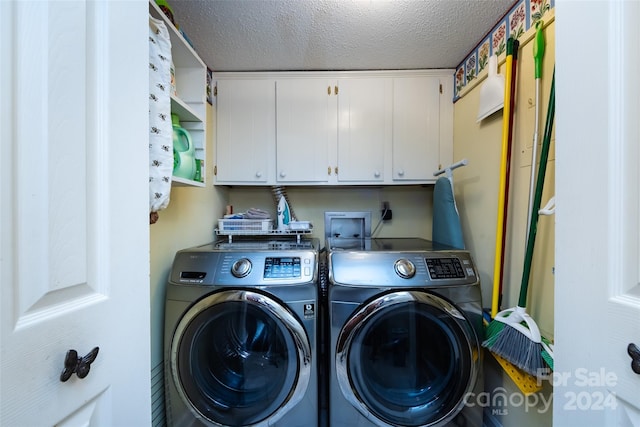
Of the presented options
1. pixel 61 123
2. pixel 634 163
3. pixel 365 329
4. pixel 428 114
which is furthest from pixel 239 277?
pixel 428 114

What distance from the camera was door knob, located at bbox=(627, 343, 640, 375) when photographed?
0.39 m

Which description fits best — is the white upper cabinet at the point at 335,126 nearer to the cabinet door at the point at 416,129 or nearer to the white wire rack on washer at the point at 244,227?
the cabinet door at the point at 416,129

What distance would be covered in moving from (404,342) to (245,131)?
156 centimetres

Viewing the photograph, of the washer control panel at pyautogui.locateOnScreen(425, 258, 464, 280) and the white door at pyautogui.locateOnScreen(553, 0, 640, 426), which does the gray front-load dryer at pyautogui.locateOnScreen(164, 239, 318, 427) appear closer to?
the washer control panel at pyautogui.locateOnScreen(425, 258, 464, 280)

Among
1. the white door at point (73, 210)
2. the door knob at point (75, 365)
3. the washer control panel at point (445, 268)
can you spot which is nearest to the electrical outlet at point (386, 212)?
the washer control panel at point (445, 268)

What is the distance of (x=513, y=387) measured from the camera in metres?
1.10

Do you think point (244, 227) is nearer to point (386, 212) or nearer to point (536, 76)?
point (386, 212)

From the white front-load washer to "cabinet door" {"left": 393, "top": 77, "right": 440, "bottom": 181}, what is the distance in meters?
0.74

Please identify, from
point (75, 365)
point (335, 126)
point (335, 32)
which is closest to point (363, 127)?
point (335, 126)

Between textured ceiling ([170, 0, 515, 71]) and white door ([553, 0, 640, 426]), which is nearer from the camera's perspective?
white door ([553, 0, 640, 426])

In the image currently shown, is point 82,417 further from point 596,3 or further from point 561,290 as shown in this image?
point 596,3

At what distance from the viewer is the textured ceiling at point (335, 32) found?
110cm

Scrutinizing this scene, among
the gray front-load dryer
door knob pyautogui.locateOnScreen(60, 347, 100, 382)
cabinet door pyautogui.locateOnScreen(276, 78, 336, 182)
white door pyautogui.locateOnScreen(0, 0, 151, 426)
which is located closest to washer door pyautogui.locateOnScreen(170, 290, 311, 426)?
the gray front-load dryer

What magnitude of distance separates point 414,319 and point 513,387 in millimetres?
590
